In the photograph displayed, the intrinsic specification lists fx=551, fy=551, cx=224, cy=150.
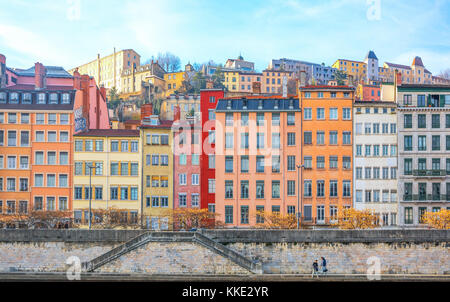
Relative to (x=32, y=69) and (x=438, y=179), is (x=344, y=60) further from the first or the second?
(x=438, y=179)

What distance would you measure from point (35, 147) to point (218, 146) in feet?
63.6

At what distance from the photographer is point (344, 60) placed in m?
166

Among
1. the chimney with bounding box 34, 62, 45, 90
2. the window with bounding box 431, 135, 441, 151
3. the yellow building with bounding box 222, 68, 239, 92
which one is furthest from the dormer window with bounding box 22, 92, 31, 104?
the yellow building with bounding box 222, 68, 239, 92

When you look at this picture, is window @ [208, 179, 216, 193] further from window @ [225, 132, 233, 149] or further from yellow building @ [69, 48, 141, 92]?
yellow building @ [69, 48, 141, 92]

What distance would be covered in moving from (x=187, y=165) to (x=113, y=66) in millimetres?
107838

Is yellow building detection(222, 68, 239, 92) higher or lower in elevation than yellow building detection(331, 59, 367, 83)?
lower

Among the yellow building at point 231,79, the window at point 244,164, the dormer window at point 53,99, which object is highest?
the yellow building at point 231,79

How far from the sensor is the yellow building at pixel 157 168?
185 ft

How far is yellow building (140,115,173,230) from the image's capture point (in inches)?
2215

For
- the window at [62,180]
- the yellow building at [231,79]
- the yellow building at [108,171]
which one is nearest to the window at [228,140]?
the yellow building at [108,171]

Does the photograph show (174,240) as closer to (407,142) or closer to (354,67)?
(407,142)

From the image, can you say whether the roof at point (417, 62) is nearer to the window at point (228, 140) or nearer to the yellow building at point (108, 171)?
the window at point (228, 140)

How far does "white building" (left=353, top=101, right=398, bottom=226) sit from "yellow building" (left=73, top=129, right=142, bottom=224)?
22359 millimetres

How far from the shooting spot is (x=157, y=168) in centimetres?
5672
